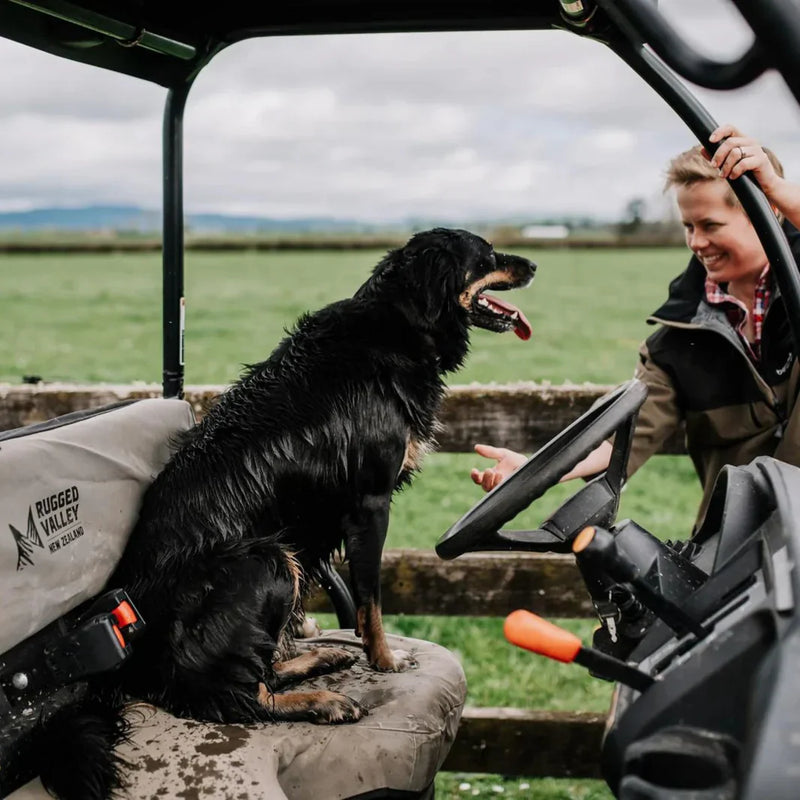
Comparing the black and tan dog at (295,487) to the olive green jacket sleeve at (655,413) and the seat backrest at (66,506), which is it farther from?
the olive green jacket sleeve at (655,413)

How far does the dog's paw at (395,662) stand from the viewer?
2.16 metres

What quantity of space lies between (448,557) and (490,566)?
60.0 inches

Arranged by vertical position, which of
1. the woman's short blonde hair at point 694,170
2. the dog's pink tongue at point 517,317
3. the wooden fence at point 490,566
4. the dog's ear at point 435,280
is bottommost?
the wooden fence at point 490,566

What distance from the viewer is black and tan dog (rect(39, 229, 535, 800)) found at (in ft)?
6.14

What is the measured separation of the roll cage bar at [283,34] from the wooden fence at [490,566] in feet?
3.22

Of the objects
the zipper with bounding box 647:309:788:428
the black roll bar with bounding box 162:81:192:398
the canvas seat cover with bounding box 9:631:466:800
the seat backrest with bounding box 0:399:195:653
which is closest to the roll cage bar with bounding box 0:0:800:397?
the black roll bar with bounding box 162:81:192:398

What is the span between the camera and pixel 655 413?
2697mm

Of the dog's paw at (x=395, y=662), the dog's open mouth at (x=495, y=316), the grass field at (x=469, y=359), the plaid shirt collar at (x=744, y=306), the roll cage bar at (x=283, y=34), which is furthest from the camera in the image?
the grass field at (x=469, y=359)

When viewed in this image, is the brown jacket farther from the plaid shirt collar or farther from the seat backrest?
the seat backrest

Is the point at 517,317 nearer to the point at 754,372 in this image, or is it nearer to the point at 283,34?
the point at 754,372

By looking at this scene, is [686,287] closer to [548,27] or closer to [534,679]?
[548,27]

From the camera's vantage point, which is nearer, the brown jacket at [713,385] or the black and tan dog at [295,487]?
the black and tan dog at [295,487]

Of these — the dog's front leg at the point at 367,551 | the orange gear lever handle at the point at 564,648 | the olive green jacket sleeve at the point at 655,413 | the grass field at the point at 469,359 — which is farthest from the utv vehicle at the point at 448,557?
the grass field at the point at 469,359

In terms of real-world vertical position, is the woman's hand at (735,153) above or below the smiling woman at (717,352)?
above
